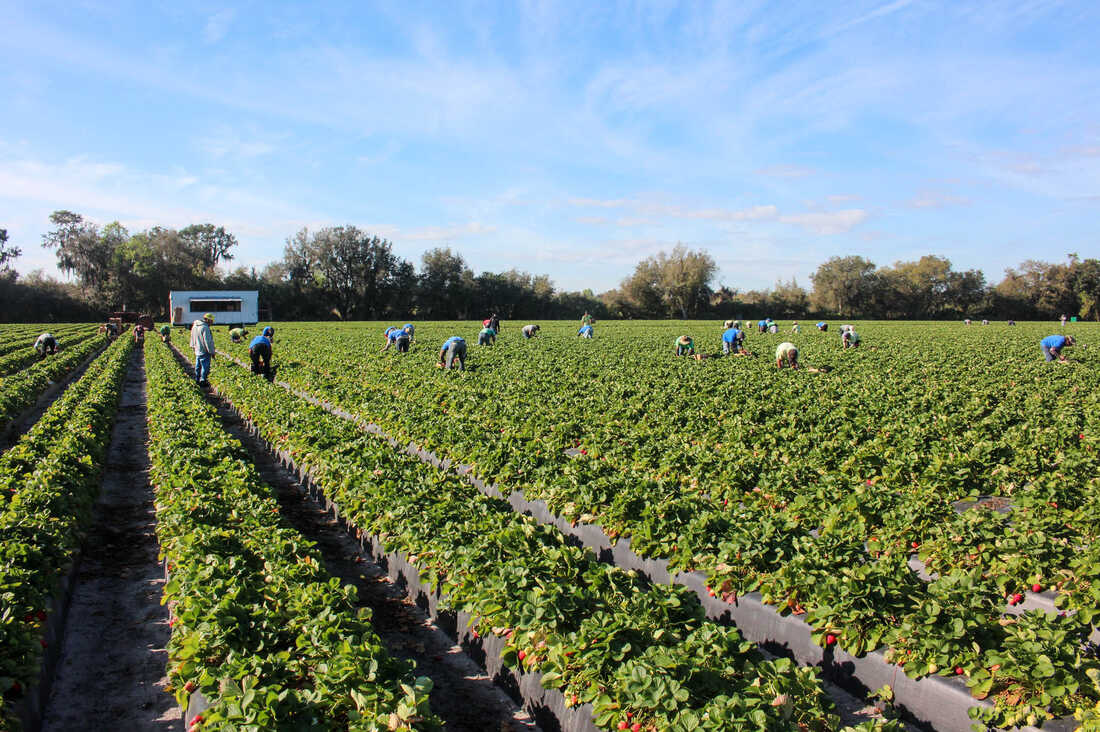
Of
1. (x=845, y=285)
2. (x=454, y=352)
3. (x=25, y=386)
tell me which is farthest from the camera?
(x=845, y=285)

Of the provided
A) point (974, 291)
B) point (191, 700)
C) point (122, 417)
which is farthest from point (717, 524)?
point (974, 291)

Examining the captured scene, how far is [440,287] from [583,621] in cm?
9143

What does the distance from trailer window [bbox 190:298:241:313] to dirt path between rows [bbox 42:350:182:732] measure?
58.0 meters

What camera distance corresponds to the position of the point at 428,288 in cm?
9275

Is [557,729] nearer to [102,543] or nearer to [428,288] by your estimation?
[102,543]

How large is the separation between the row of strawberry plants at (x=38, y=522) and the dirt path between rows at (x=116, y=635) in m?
0.37

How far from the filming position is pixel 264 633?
438 cm

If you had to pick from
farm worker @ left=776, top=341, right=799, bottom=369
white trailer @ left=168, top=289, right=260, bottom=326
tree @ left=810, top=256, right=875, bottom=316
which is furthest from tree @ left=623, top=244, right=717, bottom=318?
farm worker @ left=776, top=341, right=799, bottom=369

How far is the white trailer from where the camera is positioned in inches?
2355

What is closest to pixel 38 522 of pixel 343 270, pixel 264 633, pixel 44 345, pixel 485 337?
pixel 264 633

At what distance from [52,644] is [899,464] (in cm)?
975

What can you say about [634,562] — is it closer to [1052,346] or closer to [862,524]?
[862,524]

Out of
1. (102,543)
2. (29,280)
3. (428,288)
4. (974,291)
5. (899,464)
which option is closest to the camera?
(102,543)

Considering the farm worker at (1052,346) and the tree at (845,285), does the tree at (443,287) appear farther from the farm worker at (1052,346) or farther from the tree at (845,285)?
the farm worker at (1052,346)
